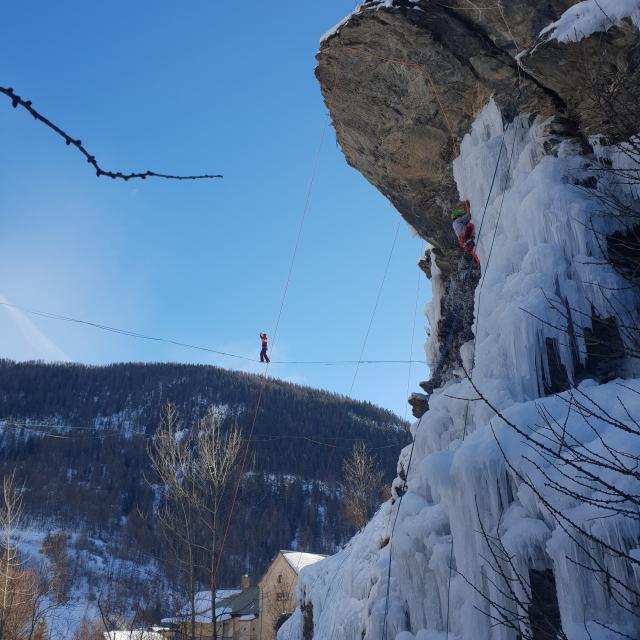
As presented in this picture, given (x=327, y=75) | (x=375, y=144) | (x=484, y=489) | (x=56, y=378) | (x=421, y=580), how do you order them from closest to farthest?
(x=484, y=489) → (x=421, y=580) → (x=327, y=75) → (x=375, y=144) → (x=56, y=378)

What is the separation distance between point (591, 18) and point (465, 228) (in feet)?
12.1

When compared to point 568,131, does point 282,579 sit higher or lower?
lower

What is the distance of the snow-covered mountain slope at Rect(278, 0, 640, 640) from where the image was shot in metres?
3.93

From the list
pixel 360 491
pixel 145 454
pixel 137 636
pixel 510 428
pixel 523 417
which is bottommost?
pixel 137 636

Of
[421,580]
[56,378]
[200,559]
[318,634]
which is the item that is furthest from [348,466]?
[56,378]

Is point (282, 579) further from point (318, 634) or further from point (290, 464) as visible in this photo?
point (290, 464)

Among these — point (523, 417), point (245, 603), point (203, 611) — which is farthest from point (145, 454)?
point (523, 417)

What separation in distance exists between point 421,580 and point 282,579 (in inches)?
1129

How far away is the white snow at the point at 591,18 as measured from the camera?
6.46m

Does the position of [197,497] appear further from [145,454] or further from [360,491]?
[145,454]

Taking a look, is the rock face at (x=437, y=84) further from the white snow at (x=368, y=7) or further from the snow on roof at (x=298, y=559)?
the snow on roof at (x=298, y=559)

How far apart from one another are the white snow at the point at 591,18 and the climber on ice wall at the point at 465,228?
10.1 ft

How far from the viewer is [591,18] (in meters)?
6.67

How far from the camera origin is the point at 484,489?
5.31 metres
